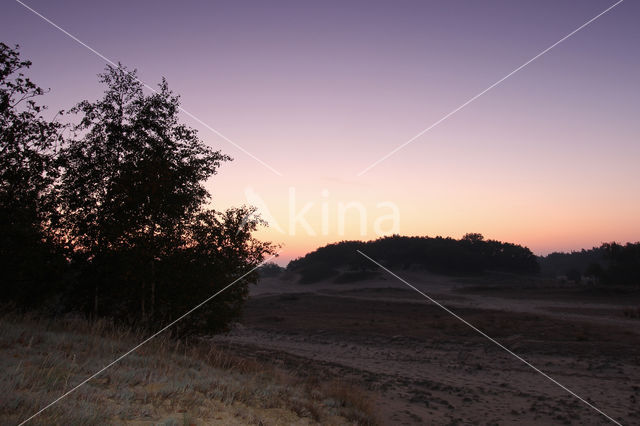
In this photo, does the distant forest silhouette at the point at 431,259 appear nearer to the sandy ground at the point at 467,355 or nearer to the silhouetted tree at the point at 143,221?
the sandy ground at the point at 467,355

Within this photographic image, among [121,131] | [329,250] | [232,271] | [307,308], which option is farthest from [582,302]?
[329,250]

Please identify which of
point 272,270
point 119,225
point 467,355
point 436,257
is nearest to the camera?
point 119,225

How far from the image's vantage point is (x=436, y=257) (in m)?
84.8

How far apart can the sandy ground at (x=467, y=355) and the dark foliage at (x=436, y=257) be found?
38.0 m

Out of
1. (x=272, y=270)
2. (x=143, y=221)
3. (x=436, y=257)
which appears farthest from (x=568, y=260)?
(x=143, y=221)

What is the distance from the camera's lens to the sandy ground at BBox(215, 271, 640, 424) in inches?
476

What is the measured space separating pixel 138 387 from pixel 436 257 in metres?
81.6

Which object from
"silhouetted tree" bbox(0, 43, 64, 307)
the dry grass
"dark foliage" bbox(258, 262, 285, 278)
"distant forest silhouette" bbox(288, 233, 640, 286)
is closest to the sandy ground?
the dry grass

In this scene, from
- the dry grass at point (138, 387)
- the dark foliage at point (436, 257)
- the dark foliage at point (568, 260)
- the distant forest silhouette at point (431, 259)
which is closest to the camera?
the dry grass at point (138, 387)

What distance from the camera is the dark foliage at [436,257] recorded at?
84250mm

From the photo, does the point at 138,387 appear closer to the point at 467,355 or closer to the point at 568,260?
the point at 467,355

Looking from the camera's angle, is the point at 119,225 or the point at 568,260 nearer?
the point at 119,225

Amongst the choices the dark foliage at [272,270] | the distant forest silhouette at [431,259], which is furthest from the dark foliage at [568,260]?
the dark foliage at [272,270]

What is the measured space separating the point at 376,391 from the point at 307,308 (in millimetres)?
34148
